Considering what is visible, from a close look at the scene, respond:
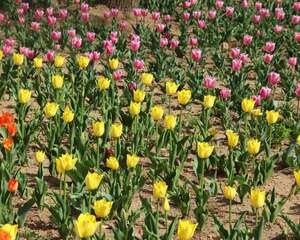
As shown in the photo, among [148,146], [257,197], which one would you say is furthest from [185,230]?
[148,146]

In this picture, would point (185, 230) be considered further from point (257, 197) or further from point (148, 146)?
point (148, 146)

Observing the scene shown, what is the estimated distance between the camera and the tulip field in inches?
166

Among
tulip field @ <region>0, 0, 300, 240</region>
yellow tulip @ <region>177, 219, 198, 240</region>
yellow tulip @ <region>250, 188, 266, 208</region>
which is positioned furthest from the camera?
tulip field @ <region>0, 0, 300, 240</region>

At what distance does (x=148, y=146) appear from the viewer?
→ 5.75m

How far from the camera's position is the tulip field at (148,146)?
421 centimetres

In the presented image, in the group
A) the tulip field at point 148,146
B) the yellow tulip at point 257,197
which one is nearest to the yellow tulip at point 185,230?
the tulip field at point 148,146

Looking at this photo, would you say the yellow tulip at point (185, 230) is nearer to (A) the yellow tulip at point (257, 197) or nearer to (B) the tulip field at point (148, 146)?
(B) the tulip field at point (148, 146)

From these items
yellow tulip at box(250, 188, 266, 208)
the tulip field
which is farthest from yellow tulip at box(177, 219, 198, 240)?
yellow tulip at box(250, 188, 266, 208)

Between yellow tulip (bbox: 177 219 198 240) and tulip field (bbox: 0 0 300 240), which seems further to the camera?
tulip field (bbox: 0 0 300 240)

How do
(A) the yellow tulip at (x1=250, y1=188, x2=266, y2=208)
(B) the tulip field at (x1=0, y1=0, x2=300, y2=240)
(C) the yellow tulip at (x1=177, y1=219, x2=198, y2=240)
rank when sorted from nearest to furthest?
(C) the yellow tulip at (x1=177, y1=219, x2=198, y2=240) < (A) the yellow tulip at (x1=250, y1=188, x2=266, y2=208) < (B) the tulip field at (x1=0, y1=0, x2=300, y2=240)

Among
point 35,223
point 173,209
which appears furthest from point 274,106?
point 35,223

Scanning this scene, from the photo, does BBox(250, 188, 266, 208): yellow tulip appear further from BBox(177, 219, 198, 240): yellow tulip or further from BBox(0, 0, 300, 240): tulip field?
BBox(177, 219, 198, 240): yellow tulip

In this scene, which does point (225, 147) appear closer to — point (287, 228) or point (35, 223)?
point (287, 228)

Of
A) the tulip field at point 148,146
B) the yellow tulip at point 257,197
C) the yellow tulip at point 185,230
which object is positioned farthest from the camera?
the tulip field at point 148,146
